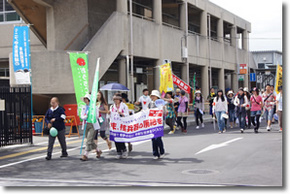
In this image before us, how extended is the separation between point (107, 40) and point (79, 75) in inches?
339

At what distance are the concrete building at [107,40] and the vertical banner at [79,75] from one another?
18.6 ft

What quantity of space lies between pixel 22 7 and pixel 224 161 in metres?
17.6

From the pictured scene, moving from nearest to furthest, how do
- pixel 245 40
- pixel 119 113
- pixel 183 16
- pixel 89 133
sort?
pixel 89 133, pixel 119 113, pixel 183 16, pixel 245 40

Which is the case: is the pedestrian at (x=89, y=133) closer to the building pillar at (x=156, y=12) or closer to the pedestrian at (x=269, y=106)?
the pedestrian at (x=269, y=106)

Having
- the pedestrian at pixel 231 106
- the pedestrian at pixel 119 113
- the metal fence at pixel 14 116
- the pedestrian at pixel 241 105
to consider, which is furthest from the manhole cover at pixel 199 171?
the pedestrian at pixel 231 106

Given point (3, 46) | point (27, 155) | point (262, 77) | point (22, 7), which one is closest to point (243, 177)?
point (27, 155)

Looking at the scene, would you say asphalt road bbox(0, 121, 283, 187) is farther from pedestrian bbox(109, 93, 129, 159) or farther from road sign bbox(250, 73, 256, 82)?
road sign bbox(250, 73, 256, 82)

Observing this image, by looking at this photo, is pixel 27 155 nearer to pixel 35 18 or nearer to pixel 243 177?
pixel 243 177

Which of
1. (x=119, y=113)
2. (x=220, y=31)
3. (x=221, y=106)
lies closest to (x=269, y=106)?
(x=221, y=106)

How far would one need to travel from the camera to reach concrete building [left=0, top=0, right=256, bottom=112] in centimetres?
2064

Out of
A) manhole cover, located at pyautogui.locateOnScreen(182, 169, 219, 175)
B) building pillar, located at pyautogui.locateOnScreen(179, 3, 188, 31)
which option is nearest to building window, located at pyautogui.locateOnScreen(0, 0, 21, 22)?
building pillar, located at pyautogui.locateOnScreen(179, 3, 188, 31)

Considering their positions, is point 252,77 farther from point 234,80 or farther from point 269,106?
point 269,106

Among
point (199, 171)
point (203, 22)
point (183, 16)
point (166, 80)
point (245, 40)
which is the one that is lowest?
point (199, 171)

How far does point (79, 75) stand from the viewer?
14359 millimetres
